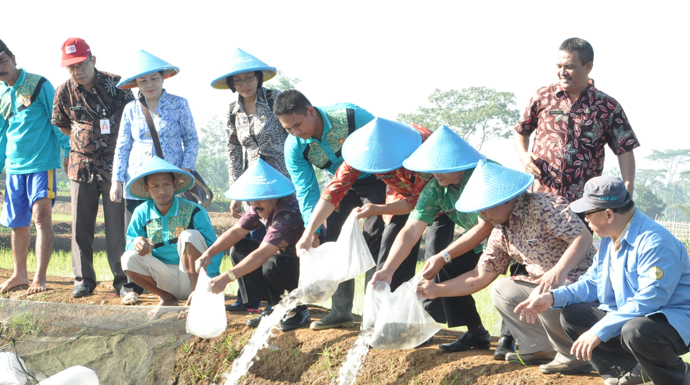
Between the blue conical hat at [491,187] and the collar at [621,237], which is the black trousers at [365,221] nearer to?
the blue conical hat at [491,187]

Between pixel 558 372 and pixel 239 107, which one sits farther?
pixel 239 107

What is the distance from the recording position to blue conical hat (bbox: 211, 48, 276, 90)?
505 cm

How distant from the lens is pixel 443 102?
132 ft

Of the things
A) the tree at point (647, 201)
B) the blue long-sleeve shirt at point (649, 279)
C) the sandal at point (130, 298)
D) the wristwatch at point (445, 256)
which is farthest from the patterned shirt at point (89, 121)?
the tree at point (647, 201)

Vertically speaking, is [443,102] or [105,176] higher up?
[105,176]

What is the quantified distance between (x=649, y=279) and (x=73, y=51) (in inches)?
185

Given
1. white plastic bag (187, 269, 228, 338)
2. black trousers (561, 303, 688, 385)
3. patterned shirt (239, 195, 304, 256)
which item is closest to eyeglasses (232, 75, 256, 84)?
patterned shirt (239, 195, 304, 256)

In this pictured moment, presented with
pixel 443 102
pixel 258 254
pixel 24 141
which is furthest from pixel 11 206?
pixel 443 102

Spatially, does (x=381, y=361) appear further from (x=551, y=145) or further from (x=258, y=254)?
(x=551, y=145)

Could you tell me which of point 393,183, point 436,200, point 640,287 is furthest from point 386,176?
point 640,287

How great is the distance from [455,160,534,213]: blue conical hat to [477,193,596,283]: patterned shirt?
0.50 feet

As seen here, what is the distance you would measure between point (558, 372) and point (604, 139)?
149 cm

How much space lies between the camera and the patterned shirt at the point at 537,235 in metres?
3.29

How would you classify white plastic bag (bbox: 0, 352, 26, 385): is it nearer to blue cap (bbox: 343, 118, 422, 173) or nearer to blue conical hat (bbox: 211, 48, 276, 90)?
blue conical hat (bbox: 211, 48, 276, 90)
